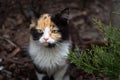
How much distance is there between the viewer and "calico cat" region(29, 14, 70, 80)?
385 centimetres

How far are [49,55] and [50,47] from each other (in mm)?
156

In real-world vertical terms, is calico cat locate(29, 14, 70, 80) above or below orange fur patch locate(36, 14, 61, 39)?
below

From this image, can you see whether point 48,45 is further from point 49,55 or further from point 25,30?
point 25,30

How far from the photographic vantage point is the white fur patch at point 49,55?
4.07 metres

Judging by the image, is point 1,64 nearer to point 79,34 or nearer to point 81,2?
point 79,34

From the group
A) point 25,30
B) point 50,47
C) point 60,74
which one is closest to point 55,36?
point 50,47

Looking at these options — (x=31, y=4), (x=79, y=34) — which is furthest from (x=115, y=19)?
(x=31, y=4)

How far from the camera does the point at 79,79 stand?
15.5ft

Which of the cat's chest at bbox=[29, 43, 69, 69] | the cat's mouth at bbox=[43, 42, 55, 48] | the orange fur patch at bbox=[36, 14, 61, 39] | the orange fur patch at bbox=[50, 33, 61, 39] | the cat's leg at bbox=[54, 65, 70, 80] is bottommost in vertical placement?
the cat's leg at bbox=[54, 65, 70, 80]

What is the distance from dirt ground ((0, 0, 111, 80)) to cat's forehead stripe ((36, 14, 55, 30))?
76cm

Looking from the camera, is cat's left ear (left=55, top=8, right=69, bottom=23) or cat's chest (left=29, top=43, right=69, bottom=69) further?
cat's chest (left=29, top=43, right=69, bottom=69)

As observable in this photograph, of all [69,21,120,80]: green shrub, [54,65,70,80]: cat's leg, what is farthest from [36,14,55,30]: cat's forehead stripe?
[69,21,120,80]: green shrub

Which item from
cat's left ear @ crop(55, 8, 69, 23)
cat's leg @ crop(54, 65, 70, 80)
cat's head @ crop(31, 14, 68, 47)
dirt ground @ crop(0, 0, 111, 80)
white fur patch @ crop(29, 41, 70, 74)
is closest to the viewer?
cat's head @ crop(31, 14, 68, 47)

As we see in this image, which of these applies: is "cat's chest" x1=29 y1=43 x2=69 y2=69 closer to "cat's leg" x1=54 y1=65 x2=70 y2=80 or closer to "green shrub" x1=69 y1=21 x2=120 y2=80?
"cat's leg" x1=54 y1=65 x2=70 y2=80
